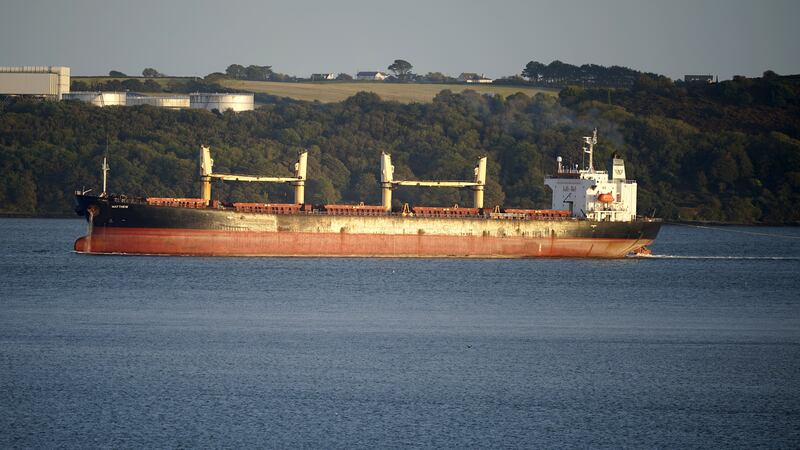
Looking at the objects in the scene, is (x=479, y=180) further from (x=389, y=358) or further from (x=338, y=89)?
(x=338, y=89)

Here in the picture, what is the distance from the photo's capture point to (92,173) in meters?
115

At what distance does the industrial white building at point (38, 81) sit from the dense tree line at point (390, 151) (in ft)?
15.7

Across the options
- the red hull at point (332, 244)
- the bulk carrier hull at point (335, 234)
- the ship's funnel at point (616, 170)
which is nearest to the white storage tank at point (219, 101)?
the ship's funnel at point (616, 170)

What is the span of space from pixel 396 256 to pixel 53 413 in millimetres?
36790

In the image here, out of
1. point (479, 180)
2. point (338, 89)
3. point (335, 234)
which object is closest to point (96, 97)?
point (338, 89)

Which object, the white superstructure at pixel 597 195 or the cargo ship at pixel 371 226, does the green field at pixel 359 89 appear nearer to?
the white superstructure at pixel 597 195

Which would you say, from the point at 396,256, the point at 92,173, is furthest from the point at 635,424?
the point at 92,173

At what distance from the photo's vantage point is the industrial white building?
440 feet

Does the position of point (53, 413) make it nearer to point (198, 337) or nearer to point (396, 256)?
point (198, 337)

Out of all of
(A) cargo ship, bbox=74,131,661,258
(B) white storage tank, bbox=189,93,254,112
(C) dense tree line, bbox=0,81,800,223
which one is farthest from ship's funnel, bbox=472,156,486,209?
(B) white storage tank, bbox=189,93,254,112

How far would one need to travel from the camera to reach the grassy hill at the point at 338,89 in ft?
527

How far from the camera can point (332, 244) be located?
62062 millimetres

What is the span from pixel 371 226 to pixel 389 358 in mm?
27583

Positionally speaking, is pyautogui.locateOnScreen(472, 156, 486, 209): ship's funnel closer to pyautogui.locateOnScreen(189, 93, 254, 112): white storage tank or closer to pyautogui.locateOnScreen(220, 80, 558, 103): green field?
pyautogui.locateOnScreen(189, 93, 254, 112): white storage tank
